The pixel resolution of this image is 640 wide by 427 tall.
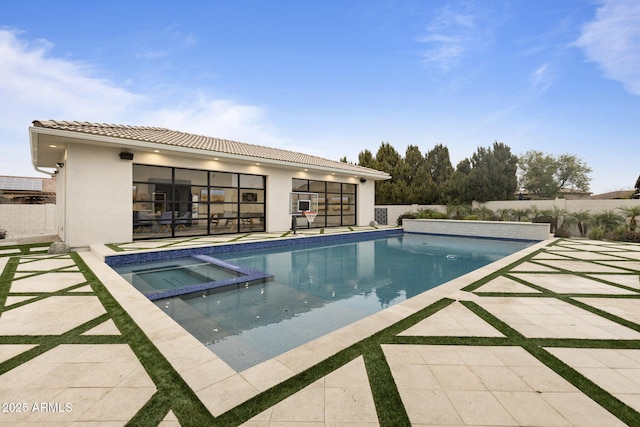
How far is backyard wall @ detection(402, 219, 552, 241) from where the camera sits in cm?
1138

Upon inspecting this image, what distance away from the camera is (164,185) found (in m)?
9.79

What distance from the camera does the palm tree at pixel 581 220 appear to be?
39.0 ft

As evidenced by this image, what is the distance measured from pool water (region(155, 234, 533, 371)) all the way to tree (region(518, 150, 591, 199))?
2354 centimetres

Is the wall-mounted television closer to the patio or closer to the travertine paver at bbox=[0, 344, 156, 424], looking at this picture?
the patio

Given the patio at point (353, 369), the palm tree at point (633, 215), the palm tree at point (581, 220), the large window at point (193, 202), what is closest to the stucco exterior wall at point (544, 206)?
the palm tree at point (581, 220)

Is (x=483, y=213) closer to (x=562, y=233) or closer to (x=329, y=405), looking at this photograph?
(x=562, y=233)

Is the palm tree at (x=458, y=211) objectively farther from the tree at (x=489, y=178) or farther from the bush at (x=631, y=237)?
the bush at (x=631, y=237)

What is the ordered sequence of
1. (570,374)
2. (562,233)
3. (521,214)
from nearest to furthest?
(570,374), (562,233), (521,214)

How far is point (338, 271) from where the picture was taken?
6457 mm

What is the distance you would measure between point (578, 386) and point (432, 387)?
97 cm

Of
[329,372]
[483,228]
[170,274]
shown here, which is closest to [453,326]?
[329,372]

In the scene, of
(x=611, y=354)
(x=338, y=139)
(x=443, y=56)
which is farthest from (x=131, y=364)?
(x=338, y=139)

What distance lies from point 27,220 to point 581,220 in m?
23.3

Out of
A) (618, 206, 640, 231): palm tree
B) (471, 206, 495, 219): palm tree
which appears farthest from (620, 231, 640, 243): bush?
(471, 206, 495, 219): palm tree
